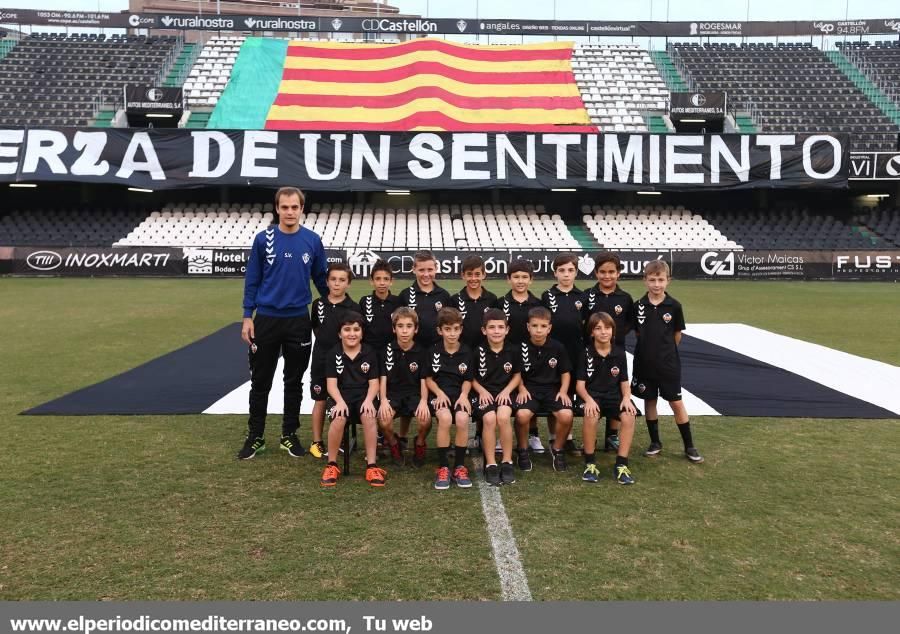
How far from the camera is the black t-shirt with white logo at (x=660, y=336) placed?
528cm

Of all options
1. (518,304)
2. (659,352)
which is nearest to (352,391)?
(518,304)

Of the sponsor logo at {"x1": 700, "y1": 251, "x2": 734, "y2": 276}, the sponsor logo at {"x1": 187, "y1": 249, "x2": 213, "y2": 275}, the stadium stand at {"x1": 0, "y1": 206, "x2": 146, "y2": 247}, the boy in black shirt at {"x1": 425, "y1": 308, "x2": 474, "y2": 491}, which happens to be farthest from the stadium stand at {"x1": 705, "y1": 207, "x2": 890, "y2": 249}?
the stadium stand at {"x1": 0, "y1": 206, "x2": 146, "y2": 247}

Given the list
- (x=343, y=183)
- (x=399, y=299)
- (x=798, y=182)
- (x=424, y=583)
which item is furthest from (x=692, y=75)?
(x=424, y=583)

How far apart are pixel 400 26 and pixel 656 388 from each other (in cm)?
3769

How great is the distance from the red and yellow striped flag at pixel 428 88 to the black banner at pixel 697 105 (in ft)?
14.0

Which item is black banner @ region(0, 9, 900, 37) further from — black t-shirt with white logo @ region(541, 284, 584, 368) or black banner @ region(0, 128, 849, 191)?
black t-shirt with white logo @ region(541, 284, 584, 368)

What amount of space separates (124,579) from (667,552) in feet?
9.50

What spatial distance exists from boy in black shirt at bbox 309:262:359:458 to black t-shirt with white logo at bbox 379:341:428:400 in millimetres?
471

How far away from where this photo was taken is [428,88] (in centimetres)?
3253

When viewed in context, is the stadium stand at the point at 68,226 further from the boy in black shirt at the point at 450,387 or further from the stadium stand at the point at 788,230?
the stadium stand at the point at 788,230

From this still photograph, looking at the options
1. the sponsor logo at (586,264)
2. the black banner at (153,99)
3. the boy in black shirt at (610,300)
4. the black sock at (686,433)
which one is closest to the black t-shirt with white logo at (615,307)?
the boy in black shirt at (610,300)

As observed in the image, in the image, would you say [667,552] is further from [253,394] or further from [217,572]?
[253,394]

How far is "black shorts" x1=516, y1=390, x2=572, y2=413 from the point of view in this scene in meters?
4.96

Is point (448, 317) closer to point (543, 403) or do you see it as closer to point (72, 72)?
point (543, 403)
